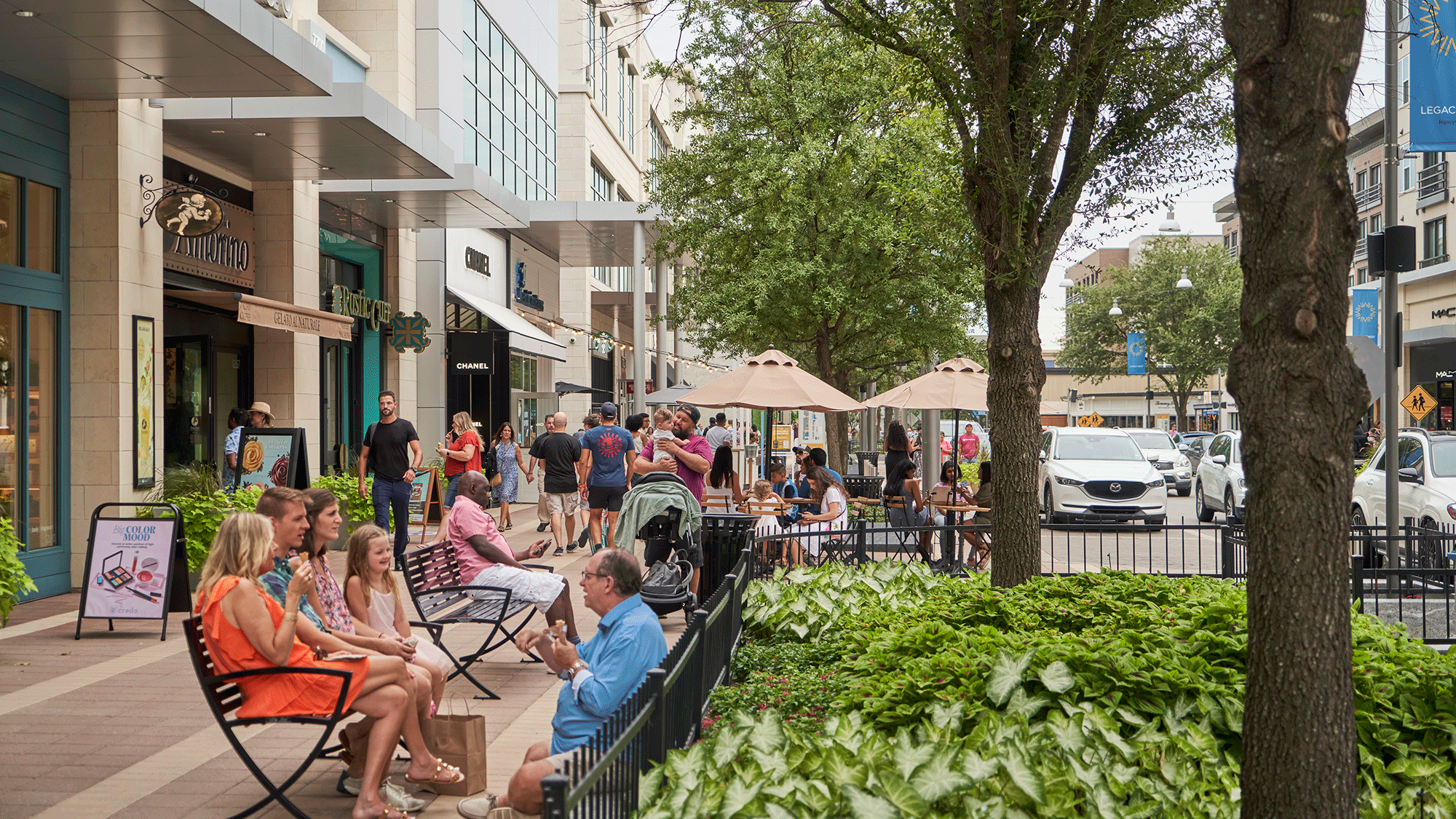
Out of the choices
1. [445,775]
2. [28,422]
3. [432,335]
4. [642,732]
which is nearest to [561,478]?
[28,422]

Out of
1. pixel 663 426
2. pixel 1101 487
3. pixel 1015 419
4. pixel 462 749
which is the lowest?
pixel 462 749

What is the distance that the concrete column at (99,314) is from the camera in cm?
1106

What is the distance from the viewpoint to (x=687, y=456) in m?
11.5

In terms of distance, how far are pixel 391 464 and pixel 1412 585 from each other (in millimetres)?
9470

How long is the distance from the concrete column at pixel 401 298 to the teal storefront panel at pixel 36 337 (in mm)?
9298

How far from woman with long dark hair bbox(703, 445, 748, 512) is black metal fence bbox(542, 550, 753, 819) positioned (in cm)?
635

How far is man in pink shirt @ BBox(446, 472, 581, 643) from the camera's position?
24.5 feet

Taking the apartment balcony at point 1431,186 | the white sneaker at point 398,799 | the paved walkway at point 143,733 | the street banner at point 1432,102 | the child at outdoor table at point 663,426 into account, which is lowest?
the paved walkway at point 143,733

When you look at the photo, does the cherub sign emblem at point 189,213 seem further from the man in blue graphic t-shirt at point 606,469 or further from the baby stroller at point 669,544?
the baby stroller at point 669,544

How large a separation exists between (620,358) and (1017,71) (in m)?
38.2

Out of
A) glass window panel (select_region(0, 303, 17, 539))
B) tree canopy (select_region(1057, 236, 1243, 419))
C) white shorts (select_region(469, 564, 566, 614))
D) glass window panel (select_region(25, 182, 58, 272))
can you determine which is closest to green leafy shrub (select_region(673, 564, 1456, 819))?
white shorts (select_region(469, 564, 566, 614))

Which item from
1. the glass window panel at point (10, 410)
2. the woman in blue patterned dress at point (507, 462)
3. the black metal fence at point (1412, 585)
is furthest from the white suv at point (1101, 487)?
the glass window panel at point (10, 410)

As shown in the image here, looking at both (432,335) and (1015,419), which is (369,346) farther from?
(1015,419)

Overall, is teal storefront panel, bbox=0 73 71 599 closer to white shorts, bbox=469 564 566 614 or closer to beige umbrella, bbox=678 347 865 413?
white shorts, bbox=469 564 566 614
